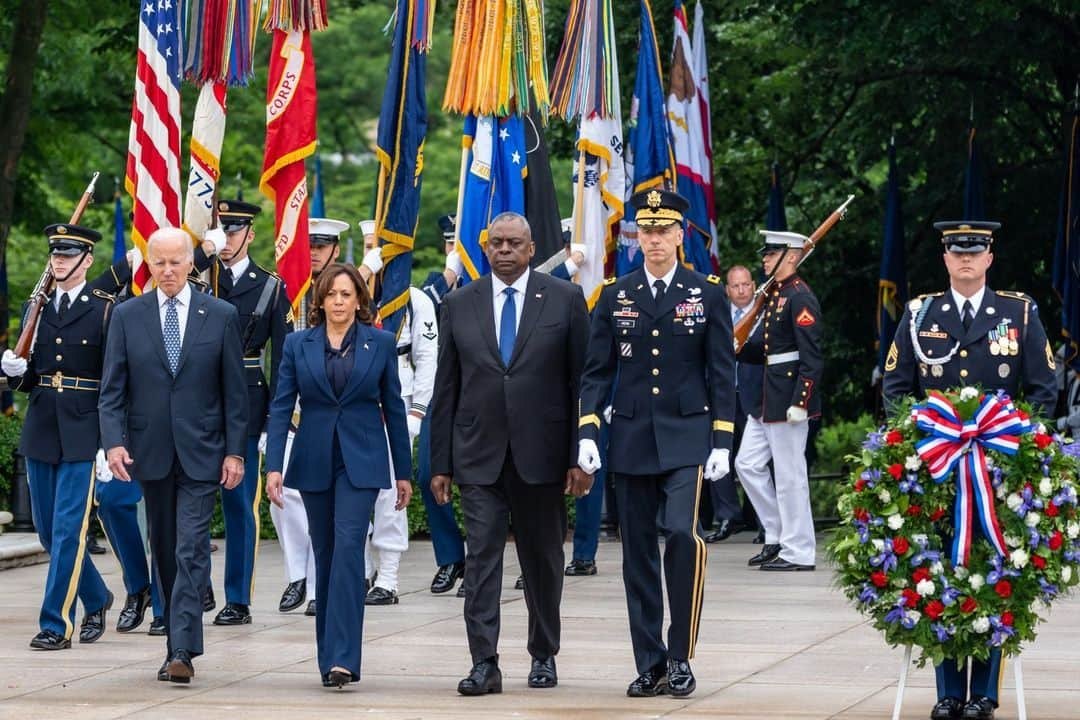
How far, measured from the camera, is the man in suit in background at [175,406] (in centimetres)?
922

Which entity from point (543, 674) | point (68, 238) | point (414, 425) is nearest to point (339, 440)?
point (543, 674)

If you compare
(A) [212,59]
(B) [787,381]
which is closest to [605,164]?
(B) [787,381]

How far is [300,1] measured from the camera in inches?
502

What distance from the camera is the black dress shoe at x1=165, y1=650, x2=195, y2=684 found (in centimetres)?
890

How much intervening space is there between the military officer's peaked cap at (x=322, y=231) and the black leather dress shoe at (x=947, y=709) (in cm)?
563

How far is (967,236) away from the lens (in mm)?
8758

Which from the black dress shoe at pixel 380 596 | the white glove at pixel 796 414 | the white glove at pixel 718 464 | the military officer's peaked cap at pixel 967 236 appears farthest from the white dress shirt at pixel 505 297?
the white glove at pixel 796 414

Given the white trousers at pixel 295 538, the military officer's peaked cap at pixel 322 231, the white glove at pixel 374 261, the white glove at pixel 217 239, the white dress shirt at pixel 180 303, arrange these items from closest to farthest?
the white dress shirt at pixel 180 303, the white glove at pixel 217 239, the white trousers at pixel 295 538, the white glove at pixel 374 261, the military officer's peaked cap at pixel 322 231

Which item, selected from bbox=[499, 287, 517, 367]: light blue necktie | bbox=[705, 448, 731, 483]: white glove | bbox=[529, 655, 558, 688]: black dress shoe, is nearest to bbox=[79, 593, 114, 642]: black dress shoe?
bbox=[529, 655, 558, 688]: black dress shoe

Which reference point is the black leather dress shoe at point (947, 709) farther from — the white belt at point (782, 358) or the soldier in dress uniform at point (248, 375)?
the white belt at point (782, 358)

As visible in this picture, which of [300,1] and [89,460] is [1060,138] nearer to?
[300,1]

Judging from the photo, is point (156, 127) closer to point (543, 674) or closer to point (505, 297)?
point (505, 297)

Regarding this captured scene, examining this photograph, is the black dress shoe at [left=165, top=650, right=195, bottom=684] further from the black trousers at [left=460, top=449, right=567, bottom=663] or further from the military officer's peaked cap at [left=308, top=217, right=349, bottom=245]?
the military officer's peaked cap at [left=308, top=217, right=349, bottom=245]

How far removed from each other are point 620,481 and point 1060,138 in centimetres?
1183
